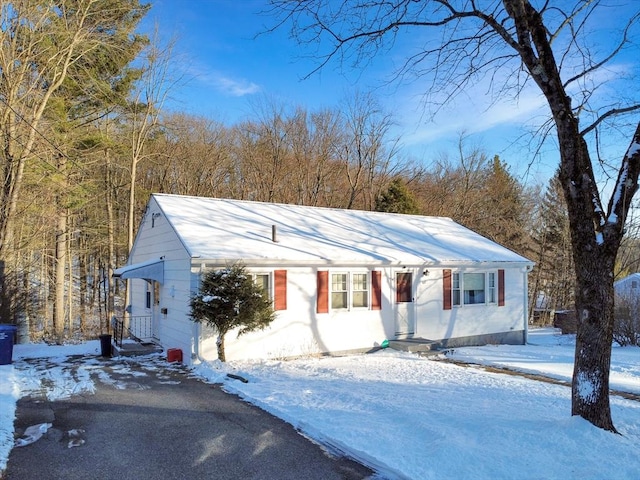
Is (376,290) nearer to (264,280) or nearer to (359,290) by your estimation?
(359,290)

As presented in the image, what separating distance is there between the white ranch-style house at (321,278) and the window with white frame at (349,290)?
28 millimetres

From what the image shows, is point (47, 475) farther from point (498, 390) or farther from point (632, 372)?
point (632, 372)

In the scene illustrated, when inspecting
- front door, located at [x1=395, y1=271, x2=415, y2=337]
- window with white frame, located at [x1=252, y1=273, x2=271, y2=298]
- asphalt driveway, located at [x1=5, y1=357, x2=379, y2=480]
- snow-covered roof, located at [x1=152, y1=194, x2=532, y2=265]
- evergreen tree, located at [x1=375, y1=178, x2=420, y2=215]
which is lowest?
asphalt driveway, located at [x1=5, y1=357, x2=379, y2=480]

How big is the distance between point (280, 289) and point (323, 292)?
4.26 ft

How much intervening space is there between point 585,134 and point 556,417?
364cm

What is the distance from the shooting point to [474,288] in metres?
15.6

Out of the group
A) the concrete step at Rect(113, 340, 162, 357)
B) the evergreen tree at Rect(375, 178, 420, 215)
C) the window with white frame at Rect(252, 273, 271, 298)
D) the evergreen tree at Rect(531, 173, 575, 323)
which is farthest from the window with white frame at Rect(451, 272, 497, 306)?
the evergreen tree at Rect(531, 173, 575, 323)

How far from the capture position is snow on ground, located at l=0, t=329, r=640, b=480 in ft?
14.8

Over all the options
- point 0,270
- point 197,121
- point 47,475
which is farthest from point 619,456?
point 197,121

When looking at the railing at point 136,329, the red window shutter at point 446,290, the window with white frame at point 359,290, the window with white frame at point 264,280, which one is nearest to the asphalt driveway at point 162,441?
the window with white frame at point 264,280

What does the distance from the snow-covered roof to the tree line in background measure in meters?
4.10

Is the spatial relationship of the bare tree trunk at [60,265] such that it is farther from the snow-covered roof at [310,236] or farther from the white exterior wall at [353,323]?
the white exterior wall at [353,323]

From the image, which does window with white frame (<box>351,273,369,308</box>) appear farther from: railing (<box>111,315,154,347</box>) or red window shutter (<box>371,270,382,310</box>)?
railing (<box>111,315,154,347</box>)

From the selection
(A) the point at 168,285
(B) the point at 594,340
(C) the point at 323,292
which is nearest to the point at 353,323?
(C) the point at 323,292
